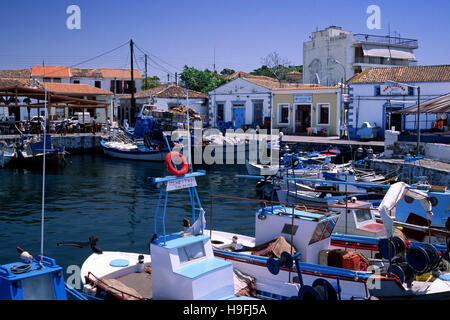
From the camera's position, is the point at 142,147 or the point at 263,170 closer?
the point at 263,170

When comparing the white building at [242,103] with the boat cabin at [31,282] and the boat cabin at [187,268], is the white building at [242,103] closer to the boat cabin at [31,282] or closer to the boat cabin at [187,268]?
the boat cabin at [187,268]

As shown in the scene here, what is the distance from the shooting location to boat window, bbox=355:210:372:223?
1267cm

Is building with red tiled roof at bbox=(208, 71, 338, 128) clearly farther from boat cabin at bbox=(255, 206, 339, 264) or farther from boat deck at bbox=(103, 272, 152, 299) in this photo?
boat deck at bbox=(103, 272, 152, 299)

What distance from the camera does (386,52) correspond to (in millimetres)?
54094

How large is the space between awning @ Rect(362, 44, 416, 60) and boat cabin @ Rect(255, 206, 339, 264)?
4646cm

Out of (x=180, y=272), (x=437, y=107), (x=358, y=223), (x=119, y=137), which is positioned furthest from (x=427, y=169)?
(x=119, y=137)

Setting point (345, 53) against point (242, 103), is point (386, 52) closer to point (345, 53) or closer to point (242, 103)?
point (345, 53)

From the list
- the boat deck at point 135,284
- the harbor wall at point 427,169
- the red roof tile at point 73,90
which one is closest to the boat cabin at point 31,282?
the boat deck at point 135,284

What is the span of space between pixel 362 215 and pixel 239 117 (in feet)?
113

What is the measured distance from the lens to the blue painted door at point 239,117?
1822 inches

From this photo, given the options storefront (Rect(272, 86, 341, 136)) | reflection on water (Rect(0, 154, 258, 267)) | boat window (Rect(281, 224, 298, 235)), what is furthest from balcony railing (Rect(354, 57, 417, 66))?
boat window (Rect(281, 224, 298, 235))
